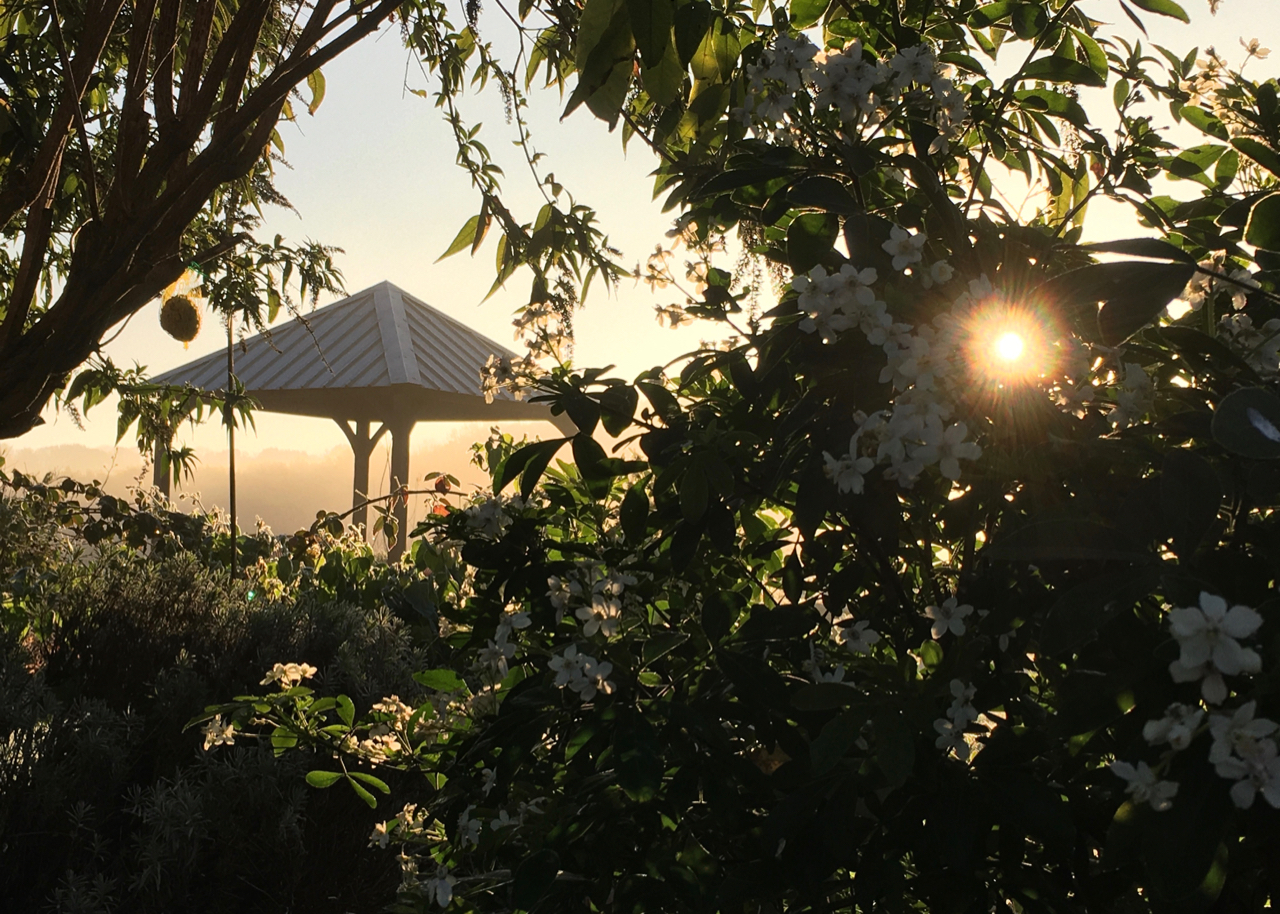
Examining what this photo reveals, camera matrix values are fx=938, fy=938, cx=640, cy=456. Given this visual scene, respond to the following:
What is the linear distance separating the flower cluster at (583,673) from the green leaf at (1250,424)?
0.59 metres

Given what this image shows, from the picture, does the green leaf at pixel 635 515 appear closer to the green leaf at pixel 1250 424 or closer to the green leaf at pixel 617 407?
the green leaf at pixel 617 407

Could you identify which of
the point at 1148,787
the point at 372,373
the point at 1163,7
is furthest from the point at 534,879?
the point at 372,373

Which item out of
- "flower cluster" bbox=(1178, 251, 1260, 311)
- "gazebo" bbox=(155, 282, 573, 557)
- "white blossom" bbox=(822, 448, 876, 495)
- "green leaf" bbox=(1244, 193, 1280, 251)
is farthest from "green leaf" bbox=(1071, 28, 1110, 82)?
"gazebo" bbox=(155, 282, 573, 557)

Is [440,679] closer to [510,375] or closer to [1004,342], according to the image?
[510,375]

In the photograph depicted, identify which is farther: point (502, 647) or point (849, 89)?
point (502, 647)

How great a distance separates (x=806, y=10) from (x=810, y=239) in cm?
34

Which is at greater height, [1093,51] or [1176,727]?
[1093,51]

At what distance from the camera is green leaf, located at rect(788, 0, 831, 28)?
1.12 m

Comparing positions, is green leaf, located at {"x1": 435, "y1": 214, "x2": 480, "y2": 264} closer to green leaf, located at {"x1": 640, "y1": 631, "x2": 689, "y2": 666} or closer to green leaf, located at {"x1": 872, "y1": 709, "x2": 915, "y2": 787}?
green leaf, located at {"x1": 640, "y1": 631, "x2": 689, "y2": 666}

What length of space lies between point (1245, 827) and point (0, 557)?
461cm

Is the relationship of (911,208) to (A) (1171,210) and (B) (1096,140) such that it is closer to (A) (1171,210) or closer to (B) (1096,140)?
(B) (1096,140)

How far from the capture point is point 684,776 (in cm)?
99

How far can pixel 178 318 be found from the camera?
367cm

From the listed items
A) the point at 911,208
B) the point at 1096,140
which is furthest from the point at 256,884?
the point at 1096,140
